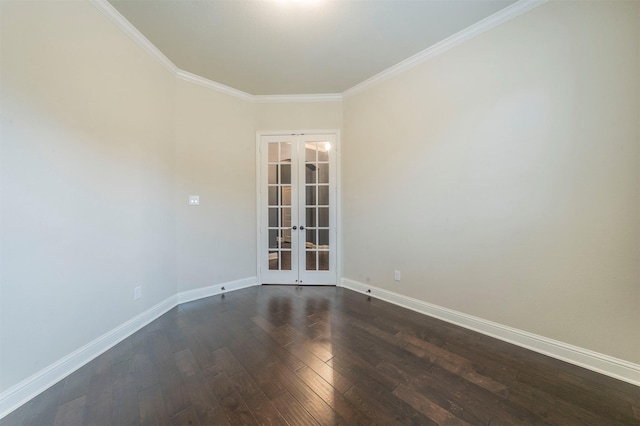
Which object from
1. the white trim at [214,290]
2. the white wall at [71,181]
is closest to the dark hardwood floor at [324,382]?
the white wall at [71,181]

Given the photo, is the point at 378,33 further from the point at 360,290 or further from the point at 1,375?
the point at 1,375

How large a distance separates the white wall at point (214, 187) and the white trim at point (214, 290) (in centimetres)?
6

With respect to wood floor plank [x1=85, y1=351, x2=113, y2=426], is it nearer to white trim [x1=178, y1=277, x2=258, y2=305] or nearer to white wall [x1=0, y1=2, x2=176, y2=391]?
white wall [x1=0, y1=2, x2=176, y2=391]

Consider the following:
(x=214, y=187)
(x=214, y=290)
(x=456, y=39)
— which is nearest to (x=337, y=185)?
(x=214, y=187)

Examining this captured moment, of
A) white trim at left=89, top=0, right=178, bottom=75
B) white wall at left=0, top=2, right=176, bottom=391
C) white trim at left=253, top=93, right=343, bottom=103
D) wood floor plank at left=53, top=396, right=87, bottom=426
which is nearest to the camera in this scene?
wood floor plank at left=53, top=396, right=87, bottom=426

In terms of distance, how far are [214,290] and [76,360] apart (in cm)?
152

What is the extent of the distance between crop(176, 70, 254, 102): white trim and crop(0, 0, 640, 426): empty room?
1.4 inches

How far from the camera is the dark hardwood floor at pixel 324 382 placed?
1373 millimetres

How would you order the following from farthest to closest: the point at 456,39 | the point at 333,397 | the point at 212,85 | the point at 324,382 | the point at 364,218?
1. the point at 364,218
2. the point at 212,85
3. the point at 456,39
4. the point at 324,382
5. the point at 333,397

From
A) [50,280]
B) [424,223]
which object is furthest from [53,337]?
[424,223]

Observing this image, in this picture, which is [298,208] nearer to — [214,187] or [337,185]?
[337,185]

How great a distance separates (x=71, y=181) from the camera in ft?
5.82

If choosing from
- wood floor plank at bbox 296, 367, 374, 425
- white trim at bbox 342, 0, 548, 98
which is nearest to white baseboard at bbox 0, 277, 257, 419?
wood floor plank at bbox 296, 367, 374, 425

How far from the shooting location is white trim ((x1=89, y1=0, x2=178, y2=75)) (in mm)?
1955
